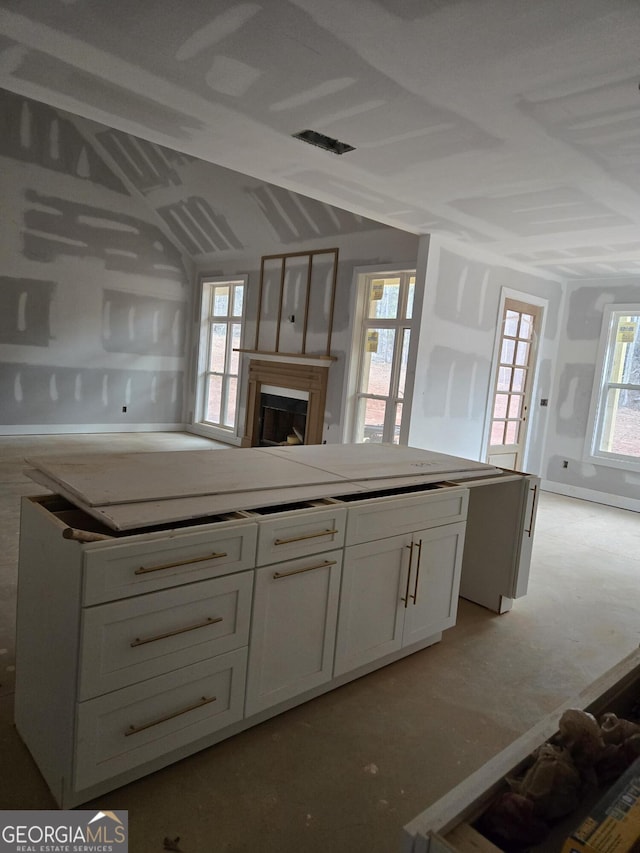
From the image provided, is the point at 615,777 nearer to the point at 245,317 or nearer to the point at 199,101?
the point at 199,101

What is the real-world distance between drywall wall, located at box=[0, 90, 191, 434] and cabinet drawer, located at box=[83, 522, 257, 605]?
6.77 m

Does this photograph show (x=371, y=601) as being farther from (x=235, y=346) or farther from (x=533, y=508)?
(x=235, y=346)

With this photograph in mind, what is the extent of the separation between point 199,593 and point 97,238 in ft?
24.0

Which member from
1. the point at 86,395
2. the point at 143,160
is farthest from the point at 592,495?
the point at 143,160

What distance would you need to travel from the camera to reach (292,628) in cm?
198

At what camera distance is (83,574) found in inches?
56.4

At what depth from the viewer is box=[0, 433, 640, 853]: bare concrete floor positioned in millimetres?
1629

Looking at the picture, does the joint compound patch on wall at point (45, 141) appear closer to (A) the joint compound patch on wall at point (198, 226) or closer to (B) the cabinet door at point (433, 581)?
(A) the joint compound patch on wall at point (198, 226)

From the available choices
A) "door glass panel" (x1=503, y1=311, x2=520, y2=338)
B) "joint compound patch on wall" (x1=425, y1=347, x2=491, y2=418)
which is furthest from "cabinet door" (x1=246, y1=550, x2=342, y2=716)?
"door glass panel" (x1=503, y1=311, x2=520, y2=338)

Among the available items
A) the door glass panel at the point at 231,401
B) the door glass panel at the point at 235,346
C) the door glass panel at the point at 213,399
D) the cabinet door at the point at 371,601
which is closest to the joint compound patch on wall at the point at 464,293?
the cabinet door at the point at 371,601

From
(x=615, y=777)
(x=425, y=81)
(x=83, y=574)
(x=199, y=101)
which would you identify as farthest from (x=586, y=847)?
(x=199, y=101)

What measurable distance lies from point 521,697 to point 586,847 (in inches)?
72.9

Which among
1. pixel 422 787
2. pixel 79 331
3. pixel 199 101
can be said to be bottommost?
pixel 422 787

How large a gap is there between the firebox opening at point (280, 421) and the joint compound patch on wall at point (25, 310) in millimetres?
3021
